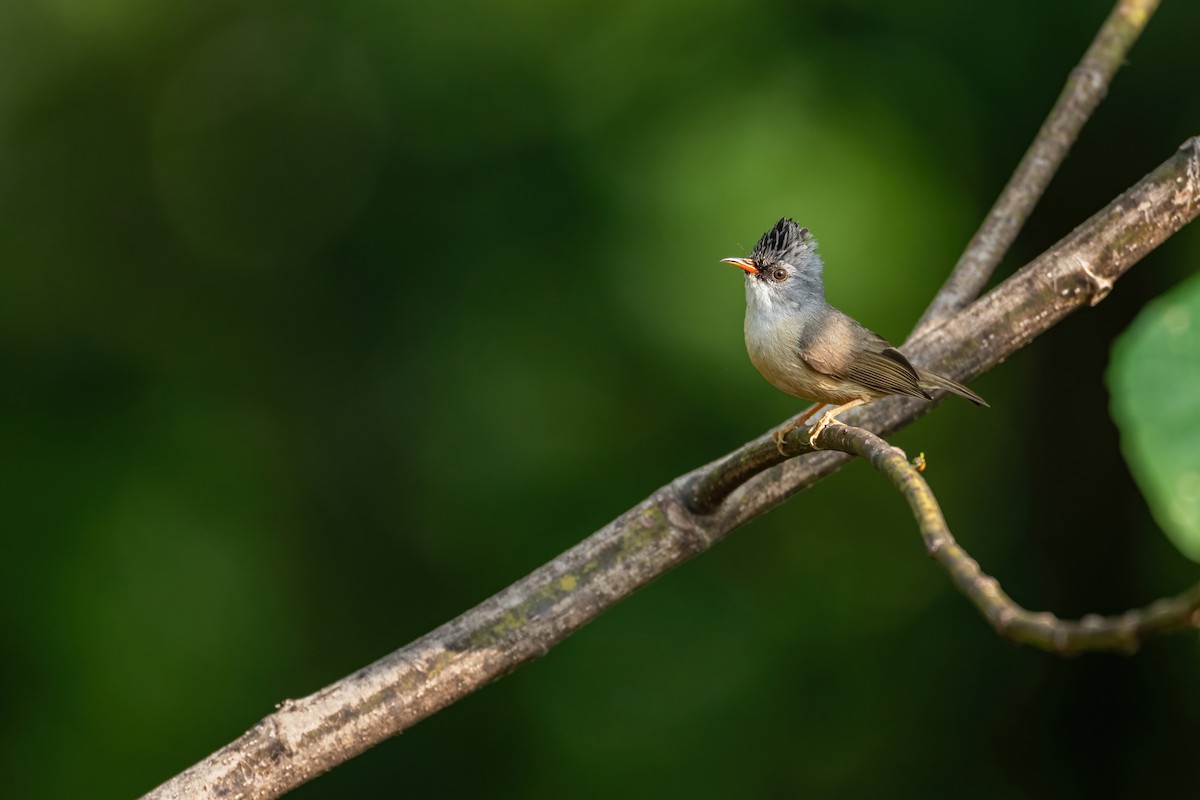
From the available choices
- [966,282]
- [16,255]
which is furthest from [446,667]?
[16,255]

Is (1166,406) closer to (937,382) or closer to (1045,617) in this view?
(1045,617)

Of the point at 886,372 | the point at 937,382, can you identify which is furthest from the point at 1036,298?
the point at 886,372

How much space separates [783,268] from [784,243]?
0.07 metres

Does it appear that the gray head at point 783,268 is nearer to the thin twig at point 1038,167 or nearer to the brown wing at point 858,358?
the brown wing at point 858,358

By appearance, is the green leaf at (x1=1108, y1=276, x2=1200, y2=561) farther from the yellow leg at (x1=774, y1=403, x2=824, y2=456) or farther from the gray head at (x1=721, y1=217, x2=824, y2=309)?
the gray head at (x1=721, y1=217, x2=824, y2=309)

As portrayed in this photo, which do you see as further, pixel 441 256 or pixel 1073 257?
pixel 441 256

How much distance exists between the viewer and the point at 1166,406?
921mm

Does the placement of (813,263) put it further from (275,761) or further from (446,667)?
(275,761)

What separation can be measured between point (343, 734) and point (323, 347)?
291 centimetres

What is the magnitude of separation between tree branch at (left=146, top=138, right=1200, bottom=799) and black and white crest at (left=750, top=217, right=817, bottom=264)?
2.21 feet

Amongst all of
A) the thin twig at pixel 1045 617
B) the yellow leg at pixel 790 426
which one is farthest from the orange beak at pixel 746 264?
the thin twig at pixel 1045 617

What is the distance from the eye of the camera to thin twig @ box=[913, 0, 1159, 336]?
2809 millimetres

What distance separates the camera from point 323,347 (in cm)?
503

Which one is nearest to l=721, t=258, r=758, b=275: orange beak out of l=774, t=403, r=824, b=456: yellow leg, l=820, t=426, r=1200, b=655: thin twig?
l=774, t=403, r=824, b=456: yellow leg
